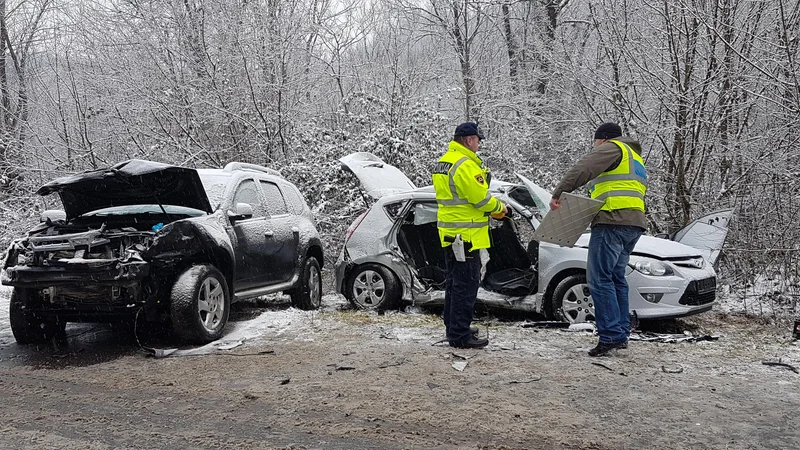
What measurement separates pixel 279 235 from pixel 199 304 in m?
1.98

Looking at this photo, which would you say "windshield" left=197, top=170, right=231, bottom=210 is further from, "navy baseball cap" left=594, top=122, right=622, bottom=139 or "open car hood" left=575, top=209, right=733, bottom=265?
"open car hood" left=575, top=209, right=733, bottom=265

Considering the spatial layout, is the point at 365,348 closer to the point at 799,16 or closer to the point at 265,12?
the point at 799,16

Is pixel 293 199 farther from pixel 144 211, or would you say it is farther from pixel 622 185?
pixel 622 185

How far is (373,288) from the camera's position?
8.26 metres

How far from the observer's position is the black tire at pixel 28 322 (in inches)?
243

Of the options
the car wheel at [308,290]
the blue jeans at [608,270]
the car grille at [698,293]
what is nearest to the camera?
the blue jeans at [608,270]

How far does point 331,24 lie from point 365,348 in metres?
11.3

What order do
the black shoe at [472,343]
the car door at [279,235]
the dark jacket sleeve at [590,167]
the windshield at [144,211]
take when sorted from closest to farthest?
the dark jacket sleeve at [590,167] < the black shoe at [472,343] < the windshield at [144,211] < the car door at [279,235]

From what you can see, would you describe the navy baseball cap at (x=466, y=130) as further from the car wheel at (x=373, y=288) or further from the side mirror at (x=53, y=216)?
the side mirror at (x=53, y=216)

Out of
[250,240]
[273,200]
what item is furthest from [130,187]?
[273,200]

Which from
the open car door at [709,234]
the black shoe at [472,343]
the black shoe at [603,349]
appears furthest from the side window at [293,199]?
the open car door at [709,234]

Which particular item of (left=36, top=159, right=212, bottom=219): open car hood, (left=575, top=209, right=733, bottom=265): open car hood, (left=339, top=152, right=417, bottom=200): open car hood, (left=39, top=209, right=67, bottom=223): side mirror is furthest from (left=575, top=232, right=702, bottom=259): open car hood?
(left=39, top=209, right=67, bottom=223): side mirror

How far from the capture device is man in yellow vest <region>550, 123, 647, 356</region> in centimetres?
547

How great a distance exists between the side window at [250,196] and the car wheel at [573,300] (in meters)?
3.48
